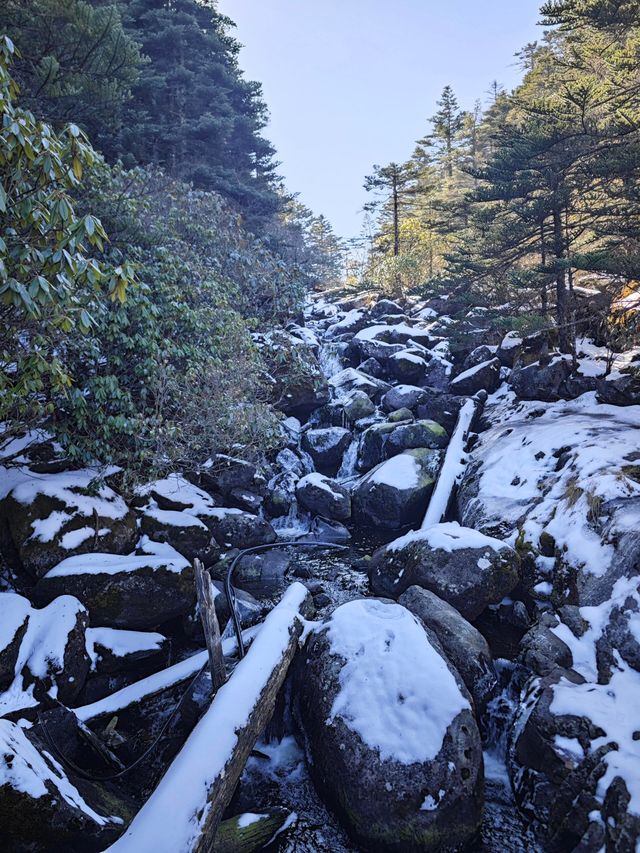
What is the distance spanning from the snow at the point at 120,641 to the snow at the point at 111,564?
32.5 inches

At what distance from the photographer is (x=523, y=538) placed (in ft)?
25.1

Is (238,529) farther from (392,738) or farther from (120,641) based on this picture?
(392,738)

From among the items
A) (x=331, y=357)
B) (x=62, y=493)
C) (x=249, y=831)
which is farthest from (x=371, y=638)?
(x=331, y=357)

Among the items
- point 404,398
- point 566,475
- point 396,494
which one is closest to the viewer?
point 566,475

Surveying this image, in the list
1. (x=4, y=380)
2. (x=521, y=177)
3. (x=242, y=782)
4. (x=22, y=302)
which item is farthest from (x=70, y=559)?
(x=521, y=177)

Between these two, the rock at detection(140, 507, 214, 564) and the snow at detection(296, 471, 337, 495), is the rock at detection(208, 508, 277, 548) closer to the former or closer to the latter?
the rock at detection(140, 507, 214, 564)

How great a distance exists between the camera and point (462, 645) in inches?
221

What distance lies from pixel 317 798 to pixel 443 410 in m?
11.7

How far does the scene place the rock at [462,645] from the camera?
211 inches

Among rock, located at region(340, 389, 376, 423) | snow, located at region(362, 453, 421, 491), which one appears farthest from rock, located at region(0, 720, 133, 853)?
rock, located at region(340, 389, 376, 423)

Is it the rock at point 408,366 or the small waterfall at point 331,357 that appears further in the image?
the small waterfall at point 331,357

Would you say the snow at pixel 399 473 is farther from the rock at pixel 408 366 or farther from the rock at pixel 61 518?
the rock at pixel 408 366

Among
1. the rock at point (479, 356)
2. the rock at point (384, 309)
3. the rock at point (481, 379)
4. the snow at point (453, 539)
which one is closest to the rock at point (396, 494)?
the snow at point (453, 539)

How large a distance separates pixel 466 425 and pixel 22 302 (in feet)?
38.5
